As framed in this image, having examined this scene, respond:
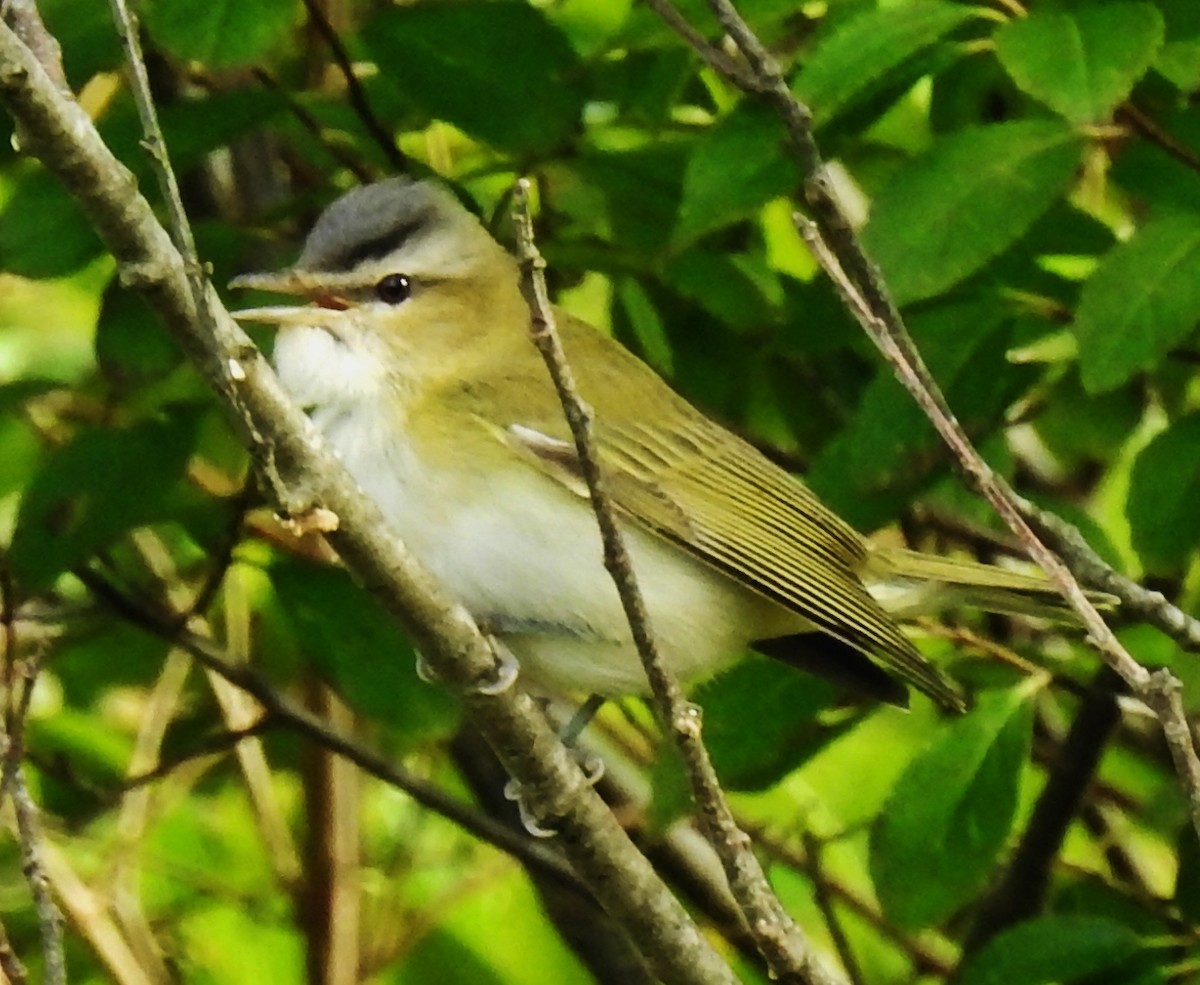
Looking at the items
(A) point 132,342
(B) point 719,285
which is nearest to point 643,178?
(B) point 719,285

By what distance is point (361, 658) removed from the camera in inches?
119

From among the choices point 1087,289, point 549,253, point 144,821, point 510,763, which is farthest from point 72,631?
point 1087,289

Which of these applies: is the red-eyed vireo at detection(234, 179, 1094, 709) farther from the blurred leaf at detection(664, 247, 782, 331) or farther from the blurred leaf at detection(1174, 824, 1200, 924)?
the blurred leaf at detection(1174, 824, 1200, 924)

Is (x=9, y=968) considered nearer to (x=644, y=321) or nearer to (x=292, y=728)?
(x=292, y=728)

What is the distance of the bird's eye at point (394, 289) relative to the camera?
120 inches

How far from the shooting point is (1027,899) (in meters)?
3.23

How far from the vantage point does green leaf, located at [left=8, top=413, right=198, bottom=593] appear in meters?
2.83

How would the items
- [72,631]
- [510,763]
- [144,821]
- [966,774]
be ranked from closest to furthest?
[510,763]
[966,774]
[72,631]
[144,821]

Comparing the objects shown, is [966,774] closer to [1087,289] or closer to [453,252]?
[1087,289]

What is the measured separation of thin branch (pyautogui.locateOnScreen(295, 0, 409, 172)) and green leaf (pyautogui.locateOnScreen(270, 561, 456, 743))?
65cm

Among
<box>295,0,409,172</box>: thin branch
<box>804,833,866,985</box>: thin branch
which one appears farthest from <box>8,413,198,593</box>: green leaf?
<box>804,833,866,985</box>: thin branch

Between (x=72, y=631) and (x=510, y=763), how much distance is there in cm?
133

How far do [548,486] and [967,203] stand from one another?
0.75m

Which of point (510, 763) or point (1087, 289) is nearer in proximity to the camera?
point (510, 763)
